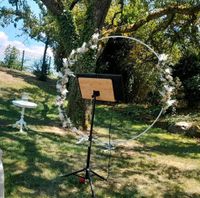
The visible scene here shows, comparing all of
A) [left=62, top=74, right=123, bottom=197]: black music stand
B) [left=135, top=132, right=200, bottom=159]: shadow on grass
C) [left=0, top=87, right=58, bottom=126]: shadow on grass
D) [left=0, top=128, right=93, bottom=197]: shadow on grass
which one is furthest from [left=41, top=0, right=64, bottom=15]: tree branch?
[left=62, top=74, right=123, bottom=197]: black music stand

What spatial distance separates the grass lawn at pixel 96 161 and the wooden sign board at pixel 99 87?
1532 millimetres

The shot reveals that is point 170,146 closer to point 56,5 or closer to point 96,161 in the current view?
point 96,161

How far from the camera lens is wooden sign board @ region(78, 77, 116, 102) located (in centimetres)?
756

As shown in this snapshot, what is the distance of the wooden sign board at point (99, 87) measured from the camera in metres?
7.56

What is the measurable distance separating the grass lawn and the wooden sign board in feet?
5.03

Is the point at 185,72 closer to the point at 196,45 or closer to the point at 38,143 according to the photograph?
the point at 196,45

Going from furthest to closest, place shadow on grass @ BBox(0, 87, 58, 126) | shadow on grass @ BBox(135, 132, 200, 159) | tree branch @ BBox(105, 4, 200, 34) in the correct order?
tree branch @ BBox(105, 4, 200, 34)
shadow on grass @ BBox(0, 87, 58, 126)
shadow on grass @ BBox(135, 132, 200, 159)

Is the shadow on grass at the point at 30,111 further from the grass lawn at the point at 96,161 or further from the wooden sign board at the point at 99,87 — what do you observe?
the wooden sign board at the point at 99,87

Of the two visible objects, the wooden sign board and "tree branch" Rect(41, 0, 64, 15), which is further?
"tree branch" Rect(41, 0, 64, 15)

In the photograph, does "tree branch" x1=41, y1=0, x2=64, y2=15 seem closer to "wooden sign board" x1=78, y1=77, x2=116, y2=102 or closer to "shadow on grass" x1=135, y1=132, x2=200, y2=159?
"shadow on grass" x1=135, y1=132, x2=200, y2=159

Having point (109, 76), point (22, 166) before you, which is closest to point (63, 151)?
point (22, 166)

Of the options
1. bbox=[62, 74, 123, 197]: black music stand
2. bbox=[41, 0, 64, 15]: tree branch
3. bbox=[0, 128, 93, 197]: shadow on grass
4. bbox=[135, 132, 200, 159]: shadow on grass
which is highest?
bbox=[41, 0, 64, 15]: tree branch

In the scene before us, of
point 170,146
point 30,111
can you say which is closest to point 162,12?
point 170,146

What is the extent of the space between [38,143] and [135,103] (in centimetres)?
1391
